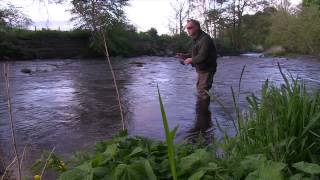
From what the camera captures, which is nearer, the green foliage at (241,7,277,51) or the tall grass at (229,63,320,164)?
the tall grass at (229,63,320,164)

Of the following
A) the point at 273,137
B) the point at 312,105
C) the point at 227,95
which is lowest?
the point at 227,95

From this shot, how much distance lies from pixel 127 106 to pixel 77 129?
2919mm

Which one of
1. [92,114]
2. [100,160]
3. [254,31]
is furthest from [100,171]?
[254,31]

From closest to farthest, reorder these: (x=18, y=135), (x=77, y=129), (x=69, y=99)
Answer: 1. (x=18, y=135)
2. (x=77, y=129)
3. (x=69, y=99)

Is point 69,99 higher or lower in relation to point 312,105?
lower

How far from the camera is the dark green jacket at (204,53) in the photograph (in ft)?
29.4

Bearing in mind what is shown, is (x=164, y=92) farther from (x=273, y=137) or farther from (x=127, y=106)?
(x=273, y=137)

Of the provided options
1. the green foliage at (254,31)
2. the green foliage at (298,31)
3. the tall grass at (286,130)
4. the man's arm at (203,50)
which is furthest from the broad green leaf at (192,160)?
the green foliage at (254,31)

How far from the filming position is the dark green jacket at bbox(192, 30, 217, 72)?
8961mm

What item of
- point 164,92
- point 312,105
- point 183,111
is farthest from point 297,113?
point 164,92

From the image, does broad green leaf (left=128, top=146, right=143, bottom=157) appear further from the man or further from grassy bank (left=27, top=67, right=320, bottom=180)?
the man

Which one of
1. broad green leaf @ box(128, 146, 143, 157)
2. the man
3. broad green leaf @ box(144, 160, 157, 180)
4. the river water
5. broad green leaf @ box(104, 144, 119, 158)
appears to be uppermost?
the man

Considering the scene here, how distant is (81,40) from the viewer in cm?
4431

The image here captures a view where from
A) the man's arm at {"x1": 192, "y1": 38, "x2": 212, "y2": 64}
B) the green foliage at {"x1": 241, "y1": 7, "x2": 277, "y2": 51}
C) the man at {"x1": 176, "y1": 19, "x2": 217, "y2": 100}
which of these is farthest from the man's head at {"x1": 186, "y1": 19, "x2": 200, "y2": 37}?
the green foliage at {"x1": 241, "y1": 7, "x2": 277, "y2": 51}
